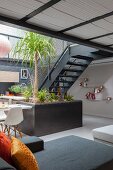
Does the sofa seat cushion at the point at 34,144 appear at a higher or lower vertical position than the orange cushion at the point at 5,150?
lower

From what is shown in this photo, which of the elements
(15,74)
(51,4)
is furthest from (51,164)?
(15,74)

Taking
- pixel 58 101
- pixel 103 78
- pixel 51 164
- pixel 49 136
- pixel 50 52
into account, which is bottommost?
pixel 49 136

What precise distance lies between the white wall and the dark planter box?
91.1 inches

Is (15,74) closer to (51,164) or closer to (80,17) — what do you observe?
(80,17)

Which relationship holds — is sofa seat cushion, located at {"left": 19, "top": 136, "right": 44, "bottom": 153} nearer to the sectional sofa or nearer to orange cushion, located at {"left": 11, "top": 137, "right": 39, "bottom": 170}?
the sectional sofa

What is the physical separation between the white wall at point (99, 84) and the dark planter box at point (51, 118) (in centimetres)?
232

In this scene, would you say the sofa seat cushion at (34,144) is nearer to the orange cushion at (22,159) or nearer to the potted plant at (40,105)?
the orange cushion at (22,159)

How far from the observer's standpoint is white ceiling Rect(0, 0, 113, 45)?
258cm

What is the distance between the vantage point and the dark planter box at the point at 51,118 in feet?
15.6

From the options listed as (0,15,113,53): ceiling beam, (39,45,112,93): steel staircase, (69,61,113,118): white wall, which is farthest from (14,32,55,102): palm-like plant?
(69,61,113,118): white wall

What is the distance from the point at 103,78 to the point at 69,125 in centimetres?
320

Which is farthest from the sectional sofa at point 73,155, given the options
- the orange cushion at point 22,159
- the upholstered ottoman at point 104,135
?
the upholstered ottoman at point 104,135

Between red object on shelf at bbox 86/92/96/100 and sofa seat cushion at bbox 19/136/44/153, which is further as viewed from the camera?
red object on shelf at bbox 86/92/96/100

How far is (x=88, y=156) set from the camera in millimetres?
2258
